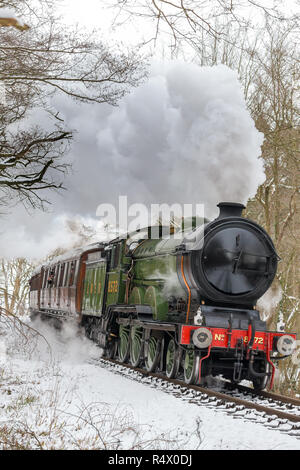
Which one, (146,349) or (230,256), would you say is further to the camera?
(146,349)

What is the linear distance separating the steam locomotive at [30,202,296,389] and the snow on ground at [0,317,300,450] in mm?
1036

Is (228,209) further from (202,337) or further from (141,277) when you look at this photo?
(141,277)

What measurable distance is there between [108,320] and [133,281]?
4.30 ft

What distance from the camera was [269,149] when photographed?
1736 cm

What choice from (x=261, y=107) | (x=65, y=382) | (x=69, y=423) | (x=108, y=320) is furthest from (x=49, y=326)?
(x=69, y=423)

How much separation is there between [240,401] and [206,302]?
6.45 feet

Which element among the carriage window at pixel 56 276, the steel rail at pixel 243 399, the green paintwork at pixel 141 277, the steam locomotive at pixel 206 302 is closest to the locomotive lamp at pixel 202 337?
the steam locomotive at pixel 206 302

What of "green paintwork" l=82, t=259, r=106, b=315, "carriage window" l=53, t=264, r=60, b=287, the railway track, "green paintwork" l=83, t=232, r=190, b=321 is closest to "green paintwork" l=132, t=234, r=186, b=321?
"green paintwork" l=83, t=232, r=190, b=321

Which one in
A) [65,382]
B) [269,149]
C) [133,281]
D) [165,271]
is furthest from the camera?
[269,149]

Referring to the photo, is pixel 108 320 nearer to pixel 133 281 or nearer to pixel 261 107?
pixel 133 281

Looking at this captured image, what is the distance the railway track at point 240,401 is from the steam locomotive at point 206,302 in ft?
0.82

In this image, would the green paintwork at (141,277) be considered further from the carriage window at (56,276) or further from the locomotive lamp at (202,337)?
the carriage window at (56,276)

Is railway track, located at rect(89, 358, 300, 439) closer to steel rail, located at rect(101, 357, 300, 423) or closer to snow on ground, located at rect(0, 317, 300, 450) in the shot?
steel rail, located at rect(101, 357, 300, 423)

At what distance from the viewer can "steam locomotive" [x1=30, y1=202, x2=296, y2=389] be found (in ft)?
29.7
